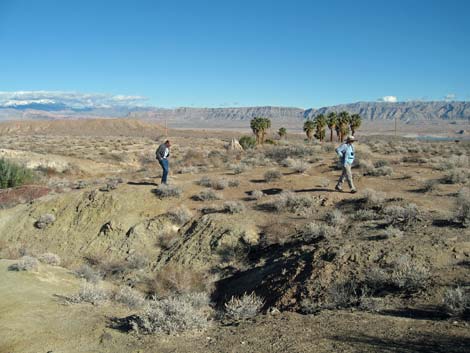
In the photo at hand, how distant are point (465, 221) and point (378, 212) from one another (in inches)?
111

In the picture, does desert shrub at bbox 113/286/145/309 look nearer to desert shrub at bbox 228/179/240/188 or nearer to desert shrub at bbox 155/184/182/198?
desert shrub at bbox 155/184/182/198

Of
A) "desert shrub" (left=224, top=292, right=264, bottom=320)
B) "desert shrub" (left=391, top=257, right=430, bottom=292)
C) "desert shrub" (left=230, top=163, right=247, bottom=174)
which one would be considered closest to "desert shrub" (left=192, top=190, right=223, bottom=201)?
"desert shrub" (left=230, top=163, right=247, bottom=174)

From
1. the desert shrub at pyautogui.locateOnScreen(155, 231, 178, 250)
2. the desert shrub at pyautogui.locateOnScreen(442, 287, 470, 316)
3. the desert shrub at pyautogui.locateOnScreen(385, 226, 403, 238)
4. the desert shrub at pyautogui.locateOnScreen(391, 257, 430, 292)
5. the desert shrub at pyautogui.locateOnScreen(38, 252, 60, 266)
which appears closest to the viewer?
the desert shrub at pyautogui.locateOnScreen(442, 287, 470, 316)

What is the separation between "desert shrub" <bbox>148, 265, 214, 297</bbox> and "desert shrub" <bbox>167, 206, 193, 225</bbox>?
3.00 metres

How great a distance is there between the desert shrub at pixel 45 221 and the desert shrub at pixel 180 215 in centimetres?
515

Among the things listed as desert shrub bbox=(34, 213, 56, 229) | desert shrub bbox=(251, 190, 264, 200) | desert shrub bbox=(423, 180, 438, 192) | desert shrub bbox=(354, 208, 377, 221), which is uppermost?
desert shrub bbox=(423, 180, 438, 192)

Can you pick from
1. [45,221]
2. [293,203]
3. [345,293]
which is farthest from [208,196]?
[345,293]

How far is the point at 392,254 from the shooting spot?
9.14m

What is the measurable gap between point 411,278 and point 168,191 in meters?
10.9

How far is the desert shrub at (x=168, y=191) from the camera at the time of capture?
56.0 ft

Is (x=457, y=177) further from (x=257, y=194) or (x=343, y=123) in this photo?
(x=343, y=123)

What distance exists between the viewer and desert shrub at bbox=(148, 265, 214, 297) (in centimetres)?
1104

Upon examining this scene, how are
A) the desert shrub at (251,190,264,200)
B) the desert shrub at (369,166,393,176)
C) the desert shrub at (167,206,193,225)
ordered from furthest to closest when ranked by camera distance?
the desert shrub at (369,166,393,176) → the desert shrub at (251,190,264,200) → the desert shrub at (167,206,193,225)

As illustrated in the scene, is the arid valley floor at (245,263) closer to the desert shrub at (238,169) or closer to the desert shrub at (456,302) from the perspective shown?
the desert shrub at (456,302)
